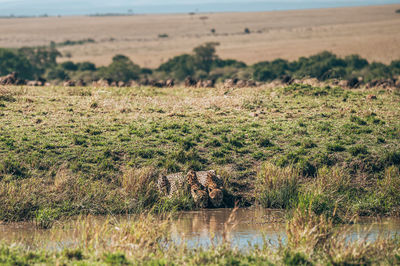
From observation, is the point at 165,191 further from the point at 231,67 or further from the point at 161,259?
the point at 231,67

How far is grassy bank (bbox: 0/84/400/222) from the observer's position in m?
14.1

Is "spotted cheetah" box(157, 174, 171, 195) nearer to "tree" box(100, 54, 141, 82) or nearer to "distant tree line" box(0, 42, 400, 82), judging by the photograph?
"distant tree line" box(0, 42, 400, 82)

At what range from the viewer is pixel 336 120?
1953 centimetres

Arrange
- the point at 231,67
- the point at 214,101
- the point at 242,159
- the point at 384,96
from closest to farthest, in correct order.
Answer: the point at 242,159 → the point at 214,101 → the point at 384,96 → the point at 231,67

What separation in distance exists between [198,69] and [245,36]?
67.2 meters

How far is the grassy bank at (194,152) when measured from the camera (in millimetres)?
14141

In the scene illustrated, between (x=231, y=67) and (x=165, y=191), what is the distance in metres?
48.8

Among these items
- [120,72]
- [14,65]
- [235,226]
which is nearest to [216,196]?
[235,226]

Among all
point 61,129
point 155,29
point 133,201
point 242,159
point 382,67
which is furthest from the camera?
point 155,29

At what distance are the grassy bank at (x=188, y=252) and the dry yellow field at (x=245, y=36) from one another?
59.8 m

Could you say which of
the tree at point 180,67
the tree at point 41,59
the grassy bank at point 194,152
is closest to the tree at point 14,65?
the tree at point 41,59

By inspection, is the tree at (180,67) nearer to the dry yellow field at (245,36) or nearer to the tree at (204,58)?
the tree at (204,58)

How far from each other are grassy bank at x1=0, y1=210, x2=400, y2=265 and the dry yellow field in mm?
59844

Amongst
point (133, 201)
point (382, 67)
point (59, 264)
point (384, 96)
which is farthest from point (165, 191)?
point (382, 67)
